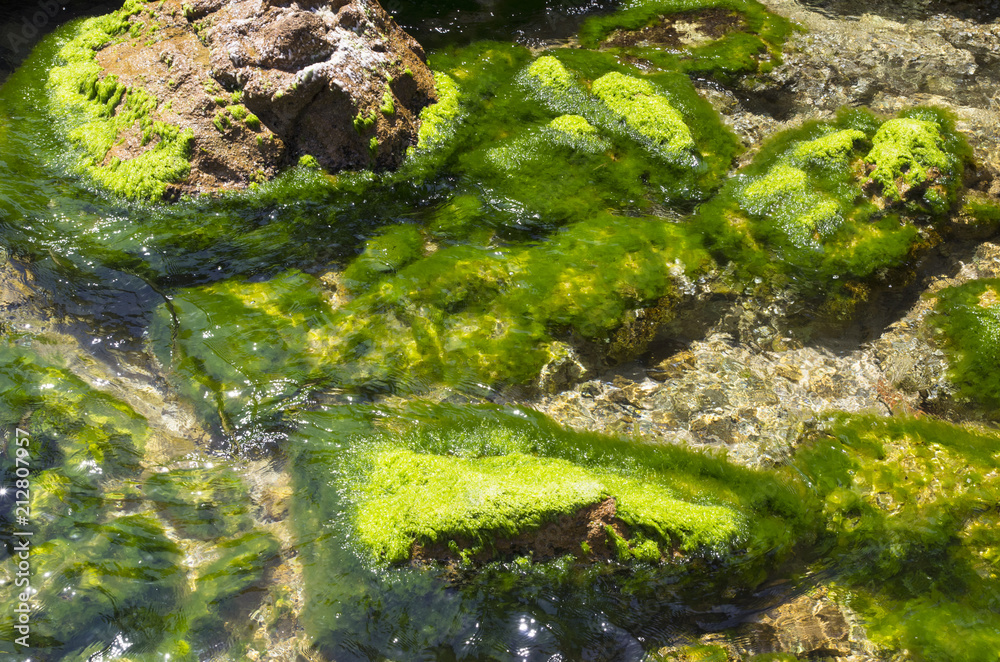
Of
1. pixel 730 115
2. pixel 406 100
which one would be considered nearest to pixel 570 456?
pixel 406 100

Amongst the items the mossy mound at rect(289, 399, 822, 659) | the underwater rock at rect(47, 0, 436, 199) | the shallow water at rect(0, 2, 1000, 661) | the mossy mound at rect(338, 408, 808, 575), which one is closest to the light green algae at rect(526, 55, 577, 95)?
the shallow water at rect(0, 2, 1000, 661)

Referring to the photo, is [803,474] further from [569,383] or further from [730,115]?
[730,115]

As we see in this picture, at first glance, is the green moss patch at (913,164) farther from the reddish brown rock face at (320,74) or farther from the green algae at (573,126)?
the reddish brown rock face at (320,74)

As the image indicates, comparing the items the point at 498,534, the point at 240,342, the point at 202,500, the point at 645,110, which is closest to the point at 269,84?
the point at 240,342

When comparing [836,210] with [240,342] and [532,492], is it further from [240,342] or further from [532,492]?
[240,342]

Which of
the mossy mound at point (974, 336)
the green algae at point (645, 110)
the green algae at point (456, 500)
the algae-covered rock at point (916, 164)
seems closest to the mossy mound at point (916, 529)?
the mossy mound at point (974, 336)
